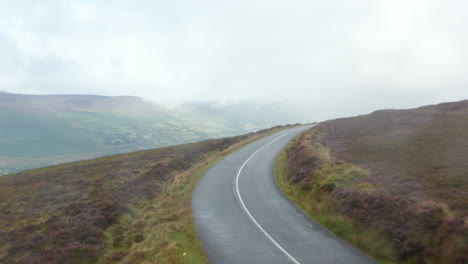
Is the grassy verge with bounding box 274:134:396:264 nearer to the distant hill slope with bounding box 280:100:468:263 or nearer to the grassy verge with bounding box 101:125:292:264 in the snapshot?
the distant hill slope with bounding box 280:100:468:263

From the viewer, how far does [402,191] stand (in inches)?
686

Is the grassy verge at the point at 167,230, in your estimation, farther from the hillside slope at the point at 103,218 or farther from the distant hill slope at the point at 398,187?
the distant hill slope at the point at 398,187

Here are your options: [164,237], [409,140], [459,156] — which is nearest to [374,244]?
[164,237]

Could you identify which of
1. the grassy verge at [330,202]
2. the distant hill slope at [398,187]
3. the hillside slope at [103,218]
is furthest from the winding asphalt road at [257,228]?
the distant hill slope at [398,187]

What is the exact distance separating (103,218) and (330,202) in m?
15.1

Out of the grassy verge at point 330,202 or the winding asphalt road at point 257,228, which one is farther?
the grassy verge at point 330,202

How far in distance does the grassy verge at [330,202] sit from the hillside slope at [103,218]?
726 centimetres

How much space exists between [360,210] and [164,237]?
34.6 feet

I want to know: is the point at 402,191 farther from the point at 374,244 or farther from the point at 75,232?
the point at 75,232

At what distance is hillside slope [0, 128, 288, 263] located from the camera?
15.3 meters

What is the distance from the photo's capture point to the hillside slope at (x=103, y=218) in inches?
601

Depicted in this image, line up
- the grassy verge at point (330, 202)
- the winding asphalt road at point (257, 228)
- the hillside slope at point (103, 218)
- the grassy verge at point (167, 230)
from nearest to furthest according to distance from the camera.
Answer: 1. the winding asphalt road at point (257, 228)
2. the grassy verge at point (330, 202)
3. the grassy verge at point (167, 230)
4. the hillside slope at point (103, 218)

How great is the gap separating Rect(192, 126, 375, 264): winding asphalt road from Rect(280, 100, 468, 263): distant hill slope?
1.35 meters

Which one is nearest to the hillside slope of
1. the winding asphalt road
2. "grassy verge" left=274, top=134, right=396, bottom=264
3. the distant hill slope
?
the winding asphalt road
